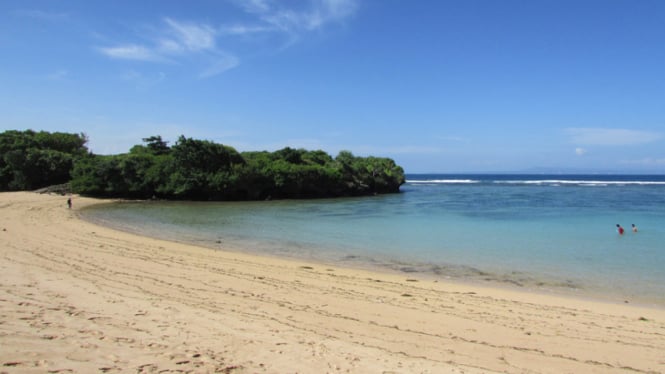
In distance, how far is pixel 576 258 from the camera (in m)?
14.8

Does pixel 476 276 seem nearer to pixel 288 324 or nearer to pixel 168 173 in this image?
pixel 288 324

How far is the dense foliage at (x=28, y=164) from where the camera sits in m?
47.5

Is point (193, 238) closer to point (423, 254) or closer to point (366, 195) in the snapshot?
point (423, 254)

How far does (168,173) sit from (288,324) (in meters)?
42.9

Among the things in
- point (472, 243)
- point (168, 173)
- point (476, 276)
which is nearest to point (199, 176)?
point (168, 173)

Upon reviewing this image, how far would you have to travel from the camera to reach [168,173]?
4584 centimetres

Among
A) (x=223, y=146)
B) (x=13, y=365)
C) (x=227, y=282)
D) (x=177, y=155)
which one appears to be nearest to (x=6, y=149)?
(x=177, y=155)

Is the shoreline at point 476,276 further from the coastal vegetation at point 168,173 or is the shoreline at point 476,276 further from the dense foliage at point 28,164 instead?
the dense foliage at point 28,164

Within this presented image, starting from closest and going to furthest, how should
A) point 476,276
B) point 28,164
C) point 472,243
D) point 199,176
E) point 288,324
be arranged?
point 288,324, point 476,276, point 472,243, point 199,176, point 28,164

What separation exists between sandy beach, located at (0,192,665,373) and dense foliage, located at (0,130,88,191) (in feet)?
147

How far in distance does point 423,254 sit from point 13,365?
1337 cm

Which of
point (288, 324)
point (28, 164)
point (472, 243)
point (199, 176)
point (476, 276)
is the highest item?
point (28, 164)

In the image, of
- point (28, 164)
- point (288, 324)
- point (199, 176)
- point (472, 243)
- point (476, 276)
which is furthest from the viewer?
point (28, 164)

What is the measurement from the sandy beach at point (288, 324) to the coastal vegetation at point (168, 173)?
35.0 m
